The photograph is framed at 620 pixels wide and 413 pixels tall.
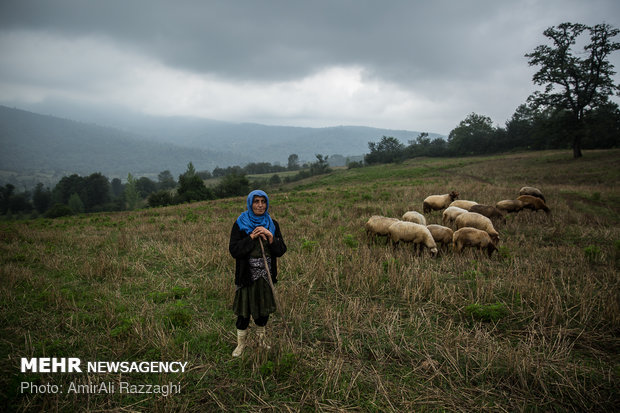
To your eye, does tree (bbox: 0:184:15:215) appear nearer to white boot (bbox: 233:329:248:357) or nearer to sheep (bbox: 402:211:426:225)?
sheep (bbox: 402:211:426:225)

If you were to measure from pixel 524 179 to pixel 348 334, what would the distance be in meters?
30.6

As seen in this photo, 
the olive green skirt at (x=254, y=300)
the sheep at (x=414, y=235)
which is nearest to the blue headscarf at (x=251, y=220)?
the olive green skirt at (x=254, y=300)

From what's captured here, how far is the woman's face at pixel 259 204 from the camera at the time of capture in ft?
12.6

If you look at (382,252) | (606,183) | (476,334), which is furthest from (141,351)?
(606,183)

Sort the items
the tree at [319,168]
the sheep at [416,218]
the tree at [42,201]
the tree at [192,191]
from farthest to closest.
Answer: the tree at [319,168] → the tree at [42,201] → the tree at [192,191] → the sheep at [416,218]

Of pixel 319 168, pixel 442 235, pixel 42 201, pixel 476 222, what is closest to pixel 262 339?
pixel 442 235

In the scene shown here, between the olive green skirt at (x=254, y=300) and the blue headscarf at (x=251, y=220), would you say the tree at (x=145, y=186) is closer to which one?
the blue headscarf at (x=251, y=220)

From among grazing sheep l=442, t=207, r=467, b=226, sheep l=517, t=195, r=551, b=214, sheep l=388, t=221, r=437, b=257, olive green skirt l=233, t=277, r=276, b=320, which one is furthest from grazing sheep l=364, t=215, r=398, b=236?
sheep l=517, t=195, r=551, b=214

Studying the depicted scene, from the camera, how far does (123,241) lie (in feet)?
34.0

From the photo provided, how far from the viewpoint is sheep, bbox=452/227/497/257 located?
7.94 meters

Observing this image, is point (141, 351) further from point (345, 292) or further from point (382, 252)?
point (382, 252)

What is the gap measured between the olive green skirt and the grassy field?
0.33 metres

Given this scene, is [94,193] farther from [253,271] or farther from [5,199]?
[253,271]

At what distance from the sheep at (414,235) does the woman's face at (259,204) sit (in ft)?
20.1
